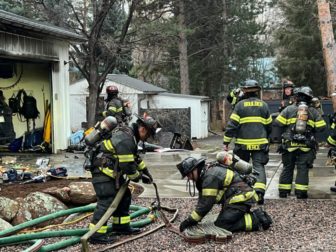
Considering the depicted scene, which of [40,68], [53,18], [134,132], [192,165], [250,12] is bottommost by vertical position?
[192,165]

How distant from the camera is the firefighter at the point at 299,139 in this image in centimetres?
768

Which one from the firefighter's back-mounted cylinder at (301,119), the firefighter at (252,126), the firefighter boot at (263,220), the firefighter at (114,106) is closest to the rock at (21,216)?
the firefighter at (252,126)

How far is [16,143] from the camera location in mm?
15375

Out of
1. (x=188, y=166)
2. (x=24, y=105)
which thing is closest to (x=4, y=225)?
(x=188, y=166)

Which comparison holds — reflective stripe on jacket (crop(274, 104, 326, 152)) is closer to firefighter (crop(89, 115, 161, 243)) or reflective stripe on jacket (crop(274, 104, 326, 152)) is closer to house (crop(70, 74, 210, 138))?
firefighter (crop(89, 115, 161, 243))

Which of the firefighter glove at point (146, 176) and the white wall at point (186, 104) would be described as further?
the white wall at point (186, 104)

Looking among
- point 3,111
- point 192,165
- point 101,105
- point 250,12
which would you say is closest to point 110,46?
point 3,111

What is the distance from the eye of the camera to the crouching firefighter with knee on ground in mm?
5645

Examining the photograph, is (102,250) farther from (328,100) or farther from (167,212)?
(328,100)

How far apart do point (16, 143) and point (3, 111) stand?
48.5 inches

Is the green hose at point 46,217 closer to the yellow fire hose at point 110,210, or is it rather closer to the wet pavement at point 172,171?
the yellow fire hose at point 110,210

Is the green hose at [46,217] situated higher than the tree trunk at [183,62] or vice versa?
the tree trunk at [183,62]

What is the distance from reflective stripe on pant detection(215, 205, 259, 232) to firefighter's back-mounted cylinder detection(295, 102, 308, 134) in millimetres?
2091

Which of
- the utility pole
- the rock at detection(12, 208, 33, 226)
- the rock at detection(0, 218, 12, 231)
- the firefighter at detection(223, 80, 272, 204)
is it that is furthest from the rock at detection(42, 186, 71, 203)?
the utility pole
